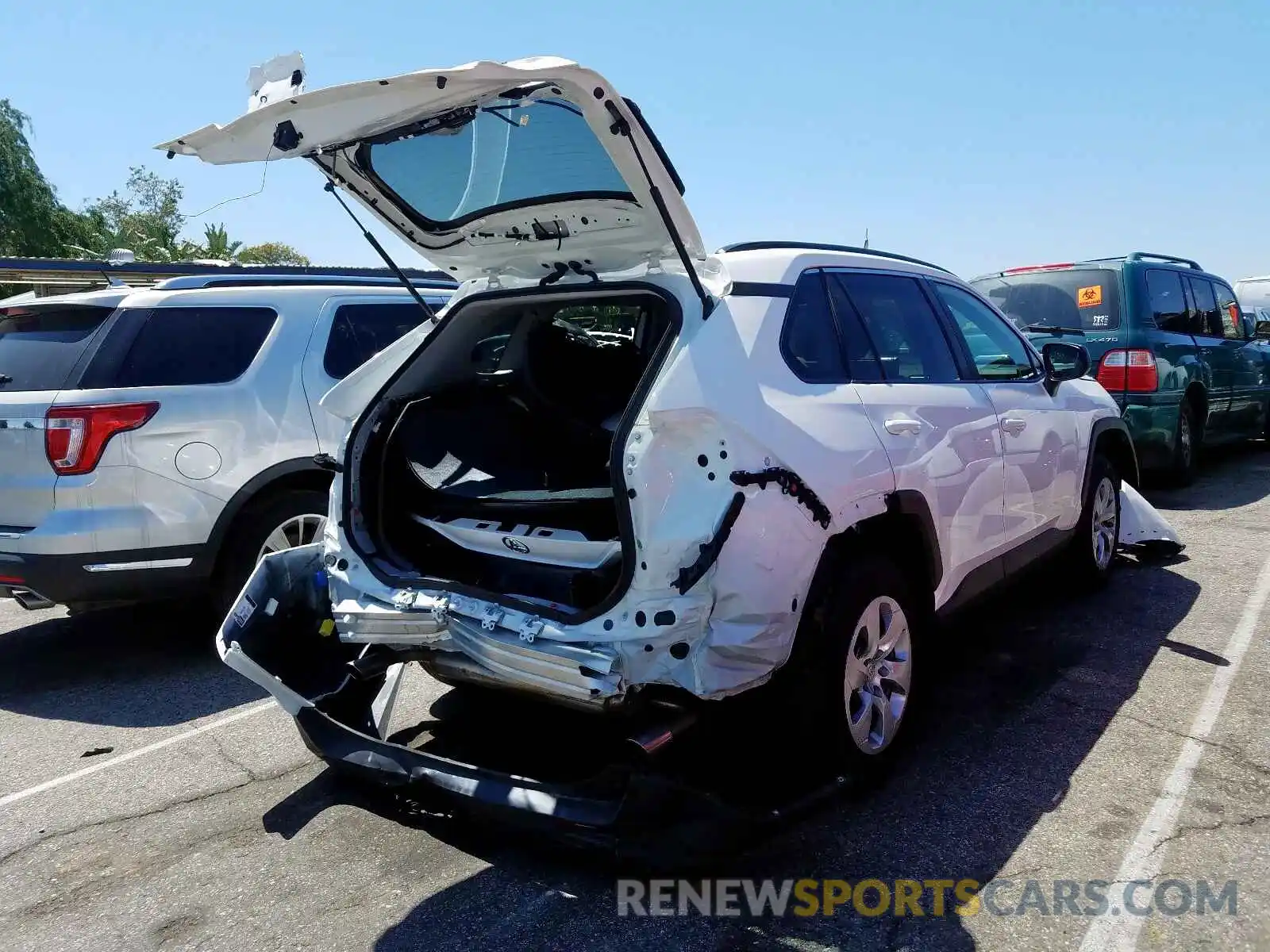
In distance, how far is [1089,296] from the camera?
8703 mm

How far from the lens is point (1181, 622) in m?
5.43

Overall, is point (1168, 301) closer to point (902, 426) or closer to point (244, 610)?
point (902, 426)

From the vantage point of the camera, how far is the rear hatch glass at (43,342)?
4.90 metres

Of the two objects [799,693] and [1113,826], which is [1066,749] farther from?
[799,693]

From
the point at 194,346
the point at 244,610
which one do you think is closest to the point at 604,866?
the point at 244,610

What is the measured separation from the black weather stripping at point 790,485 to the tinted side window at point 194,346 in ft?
11.5

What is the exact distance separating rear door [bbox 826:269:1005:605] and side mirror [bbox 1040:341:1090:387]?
1012mm

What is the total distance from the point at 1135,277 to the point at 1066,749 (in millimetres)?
5984

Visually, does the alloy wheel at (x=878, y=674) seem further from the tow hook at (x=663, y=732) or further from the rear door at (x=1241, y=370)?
the rear door at (x=1241, y=370)

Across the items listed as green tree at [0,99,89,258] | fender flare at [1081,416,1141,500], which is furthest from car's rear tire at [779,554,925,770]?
green tree at [0,99,89,258]

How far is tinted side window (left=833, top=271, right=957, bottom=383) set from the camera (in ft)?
12.7

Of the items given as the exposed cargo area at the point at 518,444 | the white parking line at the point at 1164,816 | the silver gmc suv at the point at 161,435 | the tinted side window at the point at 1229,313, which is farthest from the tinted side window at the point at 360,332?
the tinted side window at the point at 1229,313

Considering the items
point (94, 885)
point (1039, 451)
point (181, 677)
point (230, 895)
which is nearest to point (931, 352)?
point (1039, 451)

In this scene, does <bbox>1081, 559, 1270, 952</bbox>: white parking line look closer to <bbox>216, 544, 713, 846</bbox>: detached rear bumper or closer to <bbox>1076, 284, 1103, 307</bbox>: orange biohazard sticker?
<bbox>216, 544, 713, 846</bbox>: detached rear bumper
